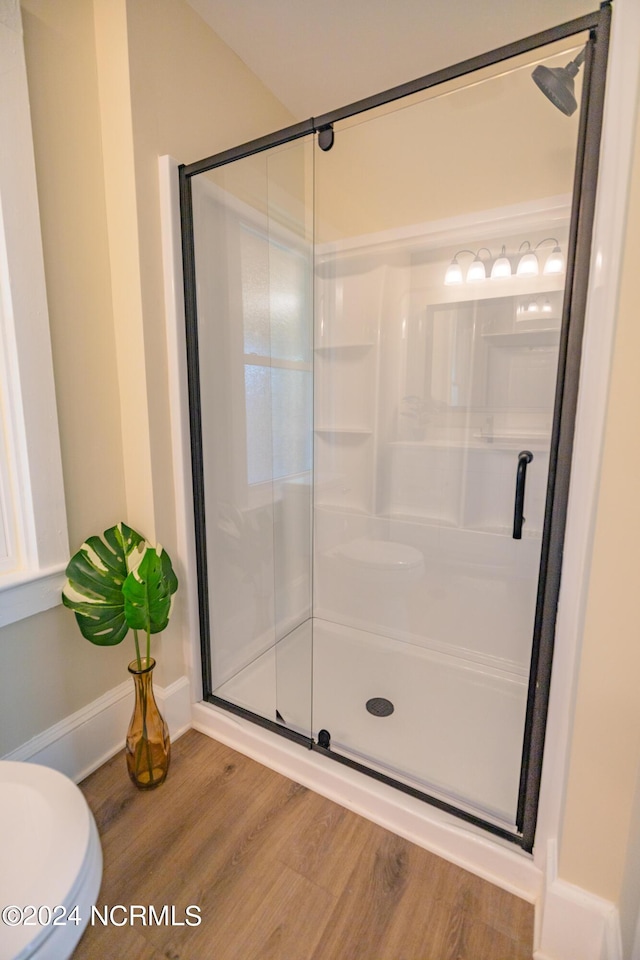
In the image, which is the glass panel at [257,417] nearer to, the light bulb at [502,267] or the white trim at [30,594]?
the white trim at [30,594]

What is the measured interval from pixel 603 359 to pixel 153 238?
1353mm

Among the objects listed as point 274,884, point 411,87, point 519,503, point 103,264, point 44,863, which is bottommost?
point 274,884

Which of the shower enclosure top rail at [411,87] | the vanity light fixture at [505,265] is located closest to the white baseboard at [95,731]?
the shower enclosure top rail at [411,87]

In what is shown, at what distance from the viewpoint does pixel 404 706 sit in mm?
1840

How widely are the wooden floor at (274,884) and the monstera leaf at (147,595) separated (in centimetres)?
59

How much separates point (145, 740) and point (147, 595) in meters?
0.52

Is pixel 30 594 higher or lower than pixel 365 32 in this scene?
lower

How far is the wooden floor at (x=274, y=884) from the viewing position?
1.04 meters

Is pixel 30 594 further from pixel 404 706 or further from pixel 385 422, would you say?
pixel 385 422

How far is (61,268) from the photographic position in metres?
1.31

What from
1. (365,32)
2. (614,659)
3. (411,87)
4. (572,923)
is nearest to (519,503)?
(614,659)

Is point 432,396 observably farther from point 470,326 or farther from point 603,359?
point 603,359

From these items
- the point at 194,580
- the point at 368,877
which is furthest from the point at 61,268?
the point at 368,877

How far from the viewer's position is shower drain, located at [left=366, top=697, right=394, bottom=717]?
5.84 ft
